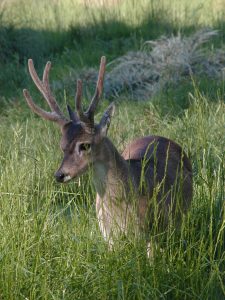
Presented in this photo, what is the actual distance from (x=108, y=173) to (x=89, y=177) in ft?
0.54

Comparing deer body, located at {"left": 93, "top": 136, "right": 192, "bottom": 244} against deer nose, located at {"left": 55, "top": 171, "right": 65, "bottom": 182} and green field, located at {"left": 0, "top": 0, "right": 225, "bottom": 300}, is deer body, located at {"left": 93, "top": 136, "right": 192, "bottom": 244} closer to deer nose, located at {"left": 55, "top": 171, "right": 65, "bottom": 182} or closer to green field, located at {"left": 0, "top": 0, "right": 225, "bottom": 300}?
green field, located at {"left": 0, "top": 0, "right": 225, "bottom": 300}

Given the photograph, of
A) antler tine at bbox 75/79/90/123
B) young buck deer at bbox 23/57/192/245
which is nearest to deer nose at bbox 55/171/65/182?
young buck deer at bbox 23/57/192/245

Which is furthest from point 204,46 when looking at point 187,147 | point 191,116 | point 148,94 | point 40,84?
point 40,84

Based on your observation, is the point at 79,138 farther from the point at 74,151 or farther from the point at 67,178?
the point at 67,178

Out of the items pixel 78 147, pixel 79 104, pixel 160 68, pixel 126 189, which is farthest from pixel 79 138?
pixel 160 68

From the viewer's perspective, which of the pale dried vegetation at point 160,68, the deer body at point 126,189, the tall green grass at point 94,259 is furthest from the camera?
the pale dried vegetation at point 160,68

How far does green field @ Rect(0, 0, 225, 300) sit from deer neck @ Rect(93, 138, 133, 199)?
16cm

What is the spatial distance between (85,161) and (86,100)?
4.53 metres

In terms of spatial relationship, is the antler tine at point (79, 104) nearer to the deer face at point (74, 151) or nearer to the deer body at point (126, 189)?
the deer face at point (74, 151)

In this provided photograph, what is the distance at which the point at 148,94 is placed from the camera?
30.6ft

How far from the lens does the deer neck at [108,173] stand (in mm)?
4945

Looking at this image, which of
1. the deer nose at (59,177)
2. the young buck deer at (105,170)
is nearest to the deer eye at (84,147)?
the young buck deer at (105,170)

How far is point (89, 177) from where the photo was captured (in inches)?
191

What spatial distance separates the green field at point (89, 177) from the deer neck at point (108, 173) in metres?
0.16
